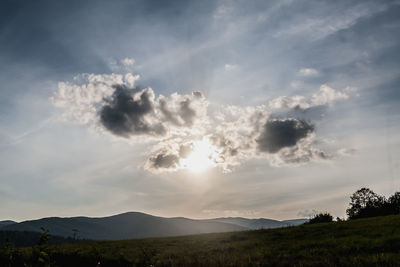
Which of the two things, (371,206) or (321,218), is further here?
(371,206)

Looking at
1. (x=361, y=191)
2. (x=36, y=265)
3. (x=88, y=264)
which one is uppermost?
(x=361, y=191)

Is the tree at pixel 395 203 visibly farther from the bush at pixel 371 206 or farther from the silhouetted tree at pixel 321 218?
the silhouetted tree at pixel 321 218

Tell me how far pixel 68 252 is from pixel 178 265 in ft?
45.2

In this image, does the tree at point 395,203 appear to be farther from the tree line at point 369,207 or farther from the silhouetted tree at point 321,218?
the silhouetted tree at point 321,218

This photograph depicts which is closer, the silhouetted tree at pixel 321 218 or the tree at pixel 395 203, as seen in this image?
the silhouetted tree at pixel 321 218

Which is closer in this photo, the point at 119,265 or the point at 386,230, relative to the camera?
the point at 119,265

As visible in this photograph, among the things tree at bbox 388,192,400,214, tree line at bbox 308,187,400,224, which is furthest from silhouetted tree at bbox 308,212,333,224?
tree at bbox 388,192,400,214

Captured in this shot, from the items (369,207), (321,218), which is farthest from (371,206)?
(321,218)

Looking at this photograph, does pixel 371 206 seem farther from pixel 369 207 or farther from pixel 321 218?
pixel 321 218

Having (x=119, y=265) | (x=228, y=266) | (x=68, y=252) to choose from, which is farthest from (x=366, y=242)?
(x=68, y=252)

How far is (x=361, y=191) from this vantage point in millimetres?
98000

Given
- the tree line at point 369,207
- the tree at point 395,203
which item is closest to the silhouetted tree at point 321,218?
the tree line at point 369,207

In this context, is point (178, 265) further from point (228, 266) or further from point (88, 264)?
point (88, 264)

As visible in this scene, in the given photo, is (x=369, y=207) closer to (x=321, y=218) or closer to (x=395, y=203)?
(x=395, y=203)
